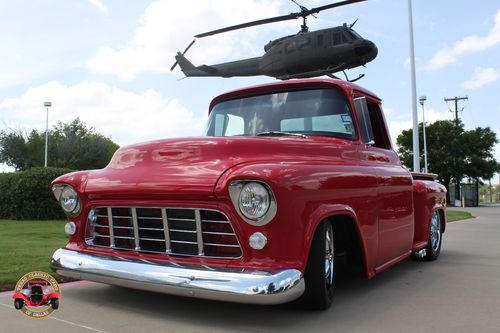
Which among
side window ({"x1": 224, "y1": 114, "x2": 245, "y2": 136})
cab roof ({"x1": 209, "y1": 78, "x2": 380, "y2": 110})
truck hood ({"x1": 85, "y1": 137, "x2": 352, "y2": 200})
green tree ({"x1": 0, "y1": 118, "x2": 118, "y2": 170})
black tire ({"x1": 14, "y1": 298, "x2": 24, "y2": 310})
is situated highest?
green tree ({"x1": 0, "y1": 118, "x2": 118, "y2": 170})

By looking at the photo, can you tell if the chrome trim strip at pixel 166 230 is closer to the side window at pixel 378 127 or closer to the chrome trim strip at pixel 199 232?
the chrome trim strip at pixel 199 232

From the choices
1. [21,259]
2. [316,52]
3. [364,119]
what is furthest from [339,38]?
[21,259]

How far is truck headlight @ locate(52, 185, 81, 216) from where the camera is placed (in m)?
3.92

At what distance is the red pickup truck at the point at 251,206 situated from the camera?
10.4ft

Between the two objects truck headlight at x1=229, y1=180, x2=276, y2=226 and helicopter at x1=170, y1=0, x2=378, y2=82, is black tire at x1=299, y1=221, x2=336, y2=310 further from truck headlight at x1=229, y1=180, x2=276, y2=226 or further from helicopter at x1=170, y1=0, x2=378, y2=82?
helicopter at x1=170, y1=0, x2=378, y2=82

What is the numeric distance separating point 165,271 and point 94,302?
108 centimetres

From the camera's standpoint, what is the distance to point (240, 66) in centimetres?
2033

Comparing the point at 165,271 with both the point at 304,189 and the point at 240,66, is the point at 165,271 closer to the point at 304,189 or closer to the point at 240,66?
the point at 304,189

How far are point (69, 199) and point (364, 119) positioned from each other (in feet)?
8.91

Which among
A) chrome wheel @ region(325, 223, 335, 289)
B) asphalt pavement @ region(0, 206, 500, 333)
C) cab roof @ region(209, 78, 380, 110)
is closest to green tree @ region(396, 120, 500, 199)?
asphalt pavement @ region(0, 206, 500, 333)

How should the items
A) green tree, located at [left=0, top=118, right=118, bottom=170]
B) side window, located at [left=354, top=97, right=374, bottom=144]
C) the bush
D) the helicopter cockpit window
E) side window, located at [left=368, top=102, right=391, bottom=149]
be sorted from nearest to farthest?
1. side window, located at [left=354, top=97, right=374, bottom=144]
2. side window, located at [left=368, top=102, right=391, bottom=149]
3. the bush
4. the helicopter cockpit window
5. green tree, located at [left=0, top=118, right=118, bottom=170]

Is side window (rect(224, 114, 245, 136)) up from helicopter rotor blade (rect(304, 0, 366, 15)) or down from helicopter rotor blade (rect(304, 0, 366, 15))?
down

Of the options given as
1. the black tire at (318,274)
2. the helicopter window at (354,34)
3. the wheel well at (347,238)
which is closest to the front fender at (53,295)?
the black tire at (318,274)

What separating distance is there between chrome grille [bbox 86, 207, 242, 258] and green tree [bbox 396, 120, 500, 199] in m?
39.5
